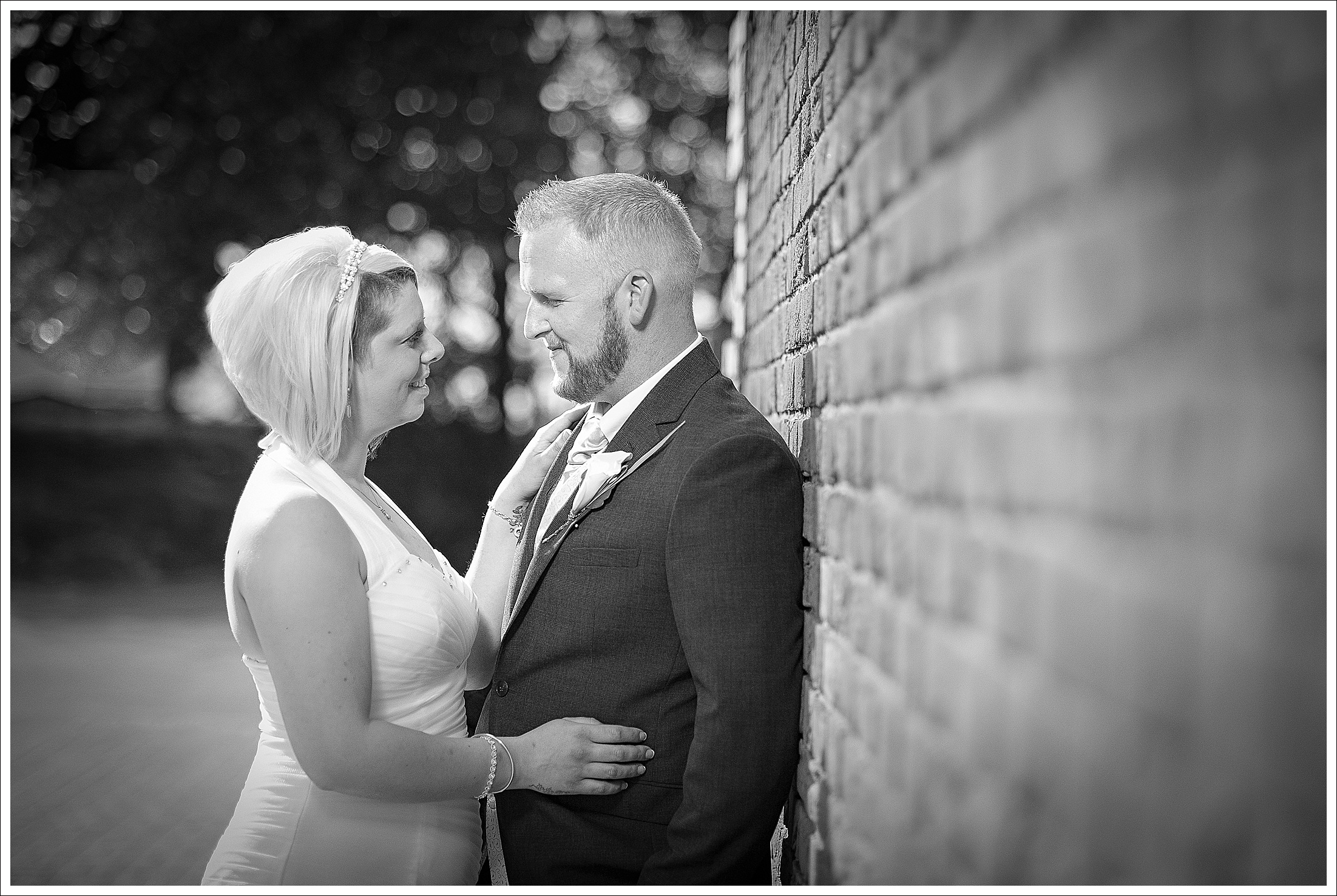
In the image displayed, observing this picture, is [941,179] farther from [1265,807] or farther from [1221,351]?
[1265,807]

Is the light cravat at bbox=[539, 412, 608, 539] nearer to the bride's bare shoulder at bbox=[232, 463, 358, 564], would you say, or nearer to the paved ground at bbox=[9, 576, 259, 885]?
the bride's bare shoulder at bbox=[232, 463, 358, 564]

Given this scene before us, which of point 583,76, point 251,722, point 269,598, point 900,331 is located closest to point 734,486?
point 900,331

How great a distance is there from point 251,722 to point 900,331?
7.97m

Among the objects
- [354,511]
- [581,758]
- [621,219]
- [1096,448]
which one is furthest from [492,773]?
[1096,448]

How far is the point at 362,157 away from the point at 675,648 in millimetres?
13174

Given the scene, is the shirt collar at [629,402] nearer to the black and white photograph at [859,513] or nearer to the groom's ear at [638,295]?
the black and white photograph at [859,513]

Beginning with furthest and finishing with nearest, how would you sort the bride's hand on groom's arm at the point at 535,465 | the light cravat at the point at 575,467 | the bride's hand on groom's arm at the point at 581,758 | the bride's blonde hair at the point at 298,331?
the bride's hand on groom's arm at the point at 535,465, the light cravat at the point at 575,467, the bride's blonde hair at the point at 298,331, the bride's hand on groom's arm at the point at 581,758

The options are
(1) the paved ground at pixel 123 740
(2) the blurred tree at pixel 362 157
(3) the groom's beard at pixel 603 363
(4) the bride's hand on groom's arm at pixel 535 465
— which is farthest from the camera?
(2) the blurred tree at pixel 362 157

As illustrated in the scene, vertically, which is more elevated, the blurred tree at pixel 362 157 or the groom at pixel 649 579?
the blurred tree at pixel 362 157

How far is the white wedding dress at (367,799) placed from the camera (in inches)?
81.8

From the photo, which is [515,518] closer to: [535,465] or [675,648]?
[535,465]

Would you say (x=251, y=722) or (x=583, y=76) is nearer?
(x=251, y=722)

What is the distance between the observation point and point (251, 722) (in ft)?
26.4

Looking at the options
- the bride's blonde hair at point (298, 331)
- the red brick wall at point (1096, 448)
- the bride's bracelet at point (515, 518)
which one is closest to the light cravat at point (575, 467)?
the bride's bracelet at point (515, 518)
